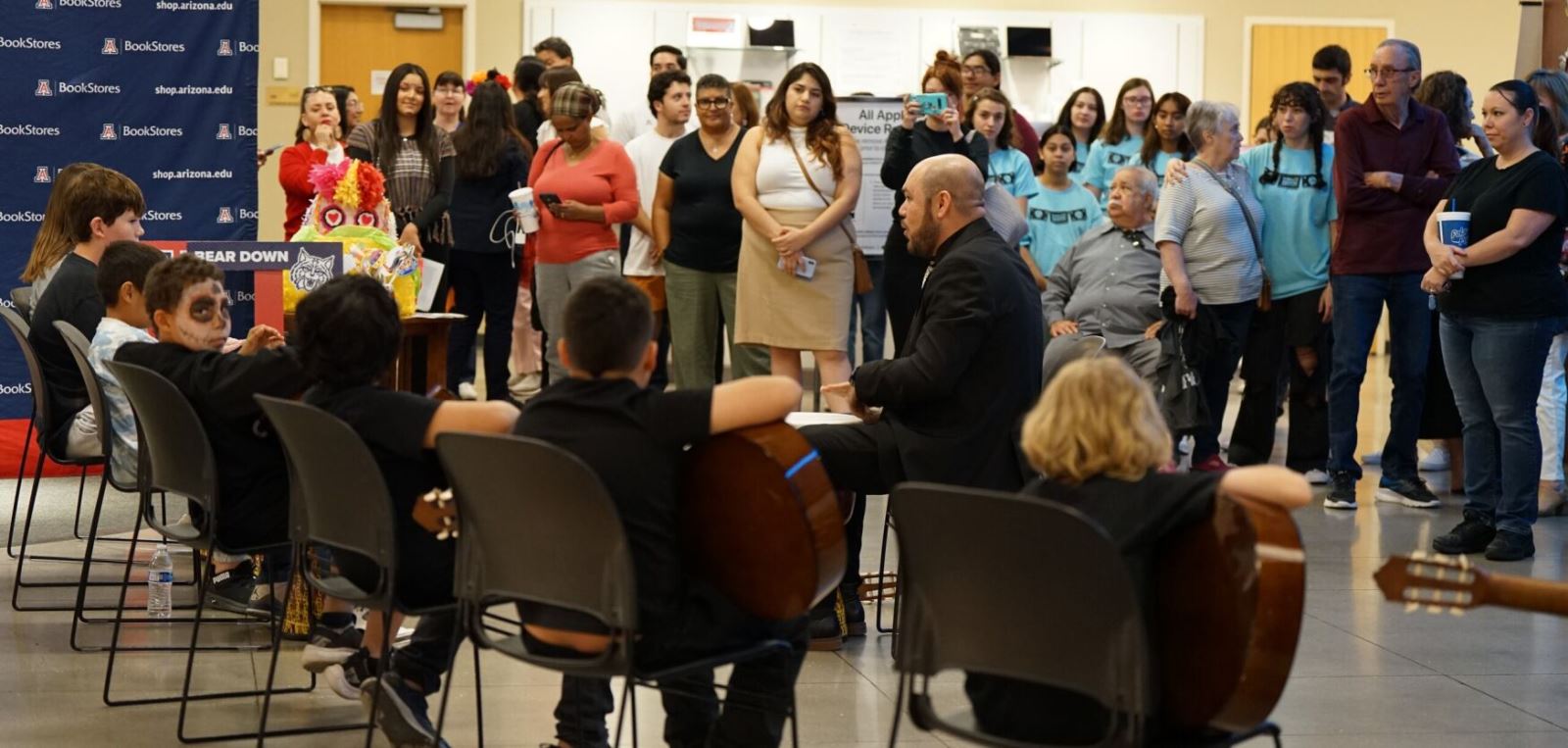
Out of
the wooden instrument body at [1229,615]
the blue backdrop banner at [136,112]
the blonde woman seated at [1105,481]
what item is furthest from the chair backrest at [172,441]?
the blue backdrop banner at [136,112]

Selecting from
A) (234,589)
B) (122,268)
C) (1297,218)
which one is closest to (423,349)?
(234,589)

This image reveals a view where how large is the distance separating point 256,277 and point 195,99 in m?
2.08

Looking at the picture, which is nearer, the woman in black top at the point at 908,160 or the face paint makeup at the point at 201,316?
the face paint makeup at the point at 201,316

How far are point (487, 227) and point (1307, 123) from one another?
3403 millimetres

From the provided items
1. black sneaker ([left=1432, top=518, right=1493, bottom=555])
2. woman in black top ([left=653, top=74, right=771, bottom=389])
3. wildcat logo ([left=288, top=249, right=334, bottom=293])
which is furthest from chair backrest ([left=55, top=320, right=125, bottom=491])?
black sneaker ([left=1432, top=518, right=1493, bottom=555])

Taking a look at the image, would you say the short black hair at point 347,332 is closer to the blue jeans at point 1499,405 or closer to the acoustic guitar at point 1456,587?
the acoustic guitar at point 1456,587

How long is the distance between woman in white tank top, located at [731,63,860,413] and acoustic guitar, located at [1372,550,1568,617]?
392 centimetres

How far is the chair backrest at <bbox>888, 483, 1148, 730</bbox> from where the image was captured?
2309 mm

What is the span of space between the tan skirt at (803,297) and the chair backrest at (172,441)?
2710mm

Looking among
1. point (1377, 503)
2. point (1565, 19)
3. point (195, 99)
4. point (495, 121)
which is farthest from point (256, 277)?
point (1565, 19)

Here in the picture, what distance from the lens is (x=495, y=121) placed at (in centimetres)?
762

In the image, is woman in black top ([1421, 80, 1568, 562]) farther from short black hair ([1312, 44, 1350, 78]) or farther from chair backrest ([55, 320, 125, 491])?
chair backrest ([55, 320, 125, 491])

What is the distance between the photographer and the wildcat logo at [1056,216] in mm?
7516

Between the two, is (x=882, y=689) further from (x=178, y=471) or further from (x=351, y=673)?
(x=178, y=471)
